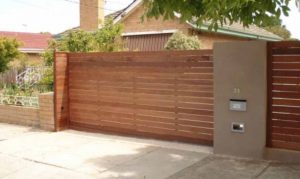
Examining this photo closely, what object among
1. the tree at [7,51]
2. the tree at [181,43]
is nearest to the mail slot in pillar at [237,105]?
the tree at [181,43]

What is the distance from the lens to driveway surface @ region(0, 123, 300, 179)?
614cm

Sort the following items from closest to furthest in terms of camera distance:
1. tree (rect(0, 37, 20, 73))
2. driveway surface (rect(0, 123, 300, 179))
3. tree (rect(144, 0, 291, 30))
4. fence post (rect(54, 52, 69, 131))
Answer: tree (rect(144, 0, 291, 30)), driveway surface (rect(0, 123, 300, 179)), fence post (rect(54, 52, 69, 131)), tree (rect(0, 37, 20, 73))

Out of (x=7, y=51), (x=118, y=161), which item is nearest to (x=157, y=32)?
(x=7, y=51)

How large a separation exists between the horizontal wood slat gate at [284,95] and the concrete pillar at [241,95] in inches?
4.9

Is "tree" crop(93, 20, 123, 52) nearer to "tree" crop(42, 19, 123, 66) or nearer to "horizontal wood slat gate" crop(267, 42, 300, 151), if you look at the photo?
"tree" crop(42, 19, 123, 66)

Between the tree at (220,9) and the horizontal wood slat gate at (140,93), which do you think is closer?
the tree at (220,9)

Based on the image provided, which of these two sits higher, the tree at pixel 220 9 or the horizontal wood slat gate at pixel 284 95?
the tree at pixel 220 9

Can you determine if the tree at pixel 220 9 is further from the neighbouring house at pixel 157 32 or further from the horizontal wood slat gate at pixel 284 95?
the neighbouring house at pixel 157 32

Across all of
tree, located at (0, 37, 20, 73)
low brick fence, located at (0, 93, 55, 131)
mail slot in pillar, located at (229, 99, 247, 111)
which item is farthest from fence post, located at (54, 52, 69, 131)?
tree, located at (0, 37, 20, 73)

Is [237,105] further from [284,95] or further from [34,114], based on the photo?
[34,114]

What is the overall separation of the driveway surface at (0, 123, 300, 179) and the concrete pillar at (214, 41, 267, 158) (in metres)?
0.31

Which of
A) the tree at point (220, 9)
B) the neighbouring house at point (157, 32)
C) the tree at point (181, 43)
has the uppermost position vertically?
the neighbouring house at point (157, 32)

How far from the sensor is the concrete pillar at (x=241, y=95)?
6.64 metres

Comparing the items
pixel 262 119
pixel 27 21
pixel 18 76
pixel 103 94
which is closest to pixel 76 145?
pixel 103 94
